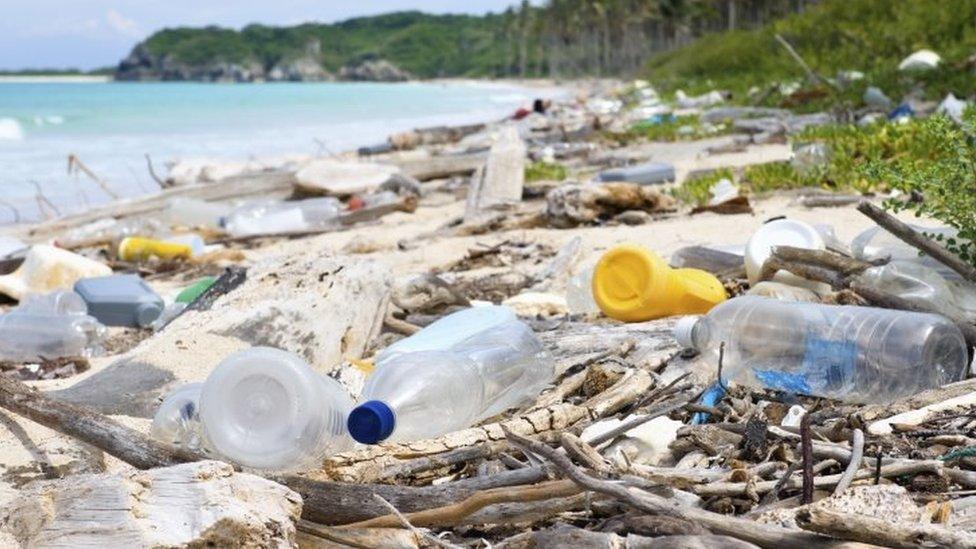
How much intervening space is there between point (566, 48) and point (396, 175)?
97873 millimetres

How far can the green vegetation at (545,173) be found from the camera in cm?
1027

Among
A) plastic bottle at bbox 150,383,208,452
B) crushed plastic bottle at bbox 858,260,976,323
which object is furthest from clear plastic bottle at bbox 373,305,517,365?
crushed plastic bottle at bbox 858,260,976,323

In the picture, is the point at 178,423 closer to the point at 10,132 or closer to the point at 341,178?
the point at 341,178

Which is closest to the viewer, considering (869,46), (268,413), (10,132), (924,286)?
(268,413)

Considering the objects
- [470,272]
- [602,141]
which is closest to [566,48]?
[602,141]

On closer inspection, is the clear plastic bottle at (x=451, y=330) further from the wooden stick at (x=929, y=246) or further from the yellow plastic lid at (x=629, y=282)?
the wooden stick at (x=929, y=246)

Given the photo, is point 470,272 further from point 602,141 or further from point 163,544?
point 602,141

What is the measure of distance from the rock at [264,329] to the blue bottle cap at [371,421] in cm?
112

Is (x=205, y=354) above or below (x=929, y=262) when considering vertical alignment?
below

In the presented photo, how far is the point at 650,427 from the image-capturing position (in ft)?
9.40

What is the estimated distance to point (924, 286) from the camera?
3670 millimetres

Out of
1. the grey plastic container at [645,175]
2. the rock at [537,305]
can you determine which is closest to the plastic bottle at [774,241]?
the rock at [537,305]

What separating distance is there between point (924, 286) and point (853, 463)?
1.50m

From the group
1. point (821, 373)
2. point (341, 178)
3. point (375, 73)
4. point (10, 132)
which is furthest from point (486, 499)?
point (375, 73)
